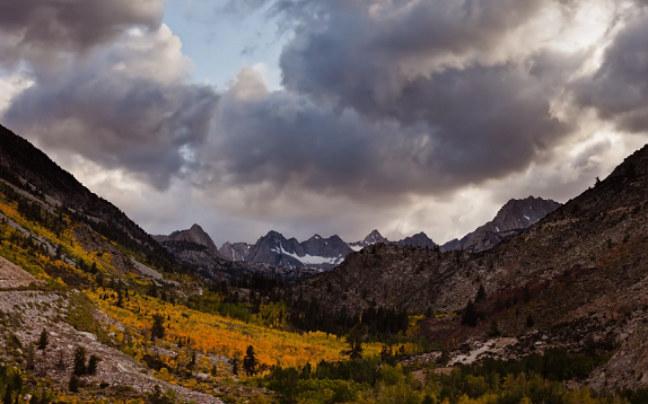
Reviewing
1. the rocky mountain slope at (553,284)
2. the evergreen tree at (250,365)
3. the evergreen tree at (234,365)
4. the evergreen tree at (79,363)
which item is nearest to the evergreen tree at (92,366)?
the evergreen tree at (79,363)

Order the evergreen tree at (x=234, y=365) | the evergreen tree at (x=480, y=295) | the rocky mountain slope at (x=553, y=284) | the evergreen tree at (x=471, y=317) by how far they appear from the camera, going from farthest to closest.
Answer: the evergreen tree at (x=480, y=295)
the evergreen tree at (x=471, y=317)
the evergreen tree at (x=234, y=365)
the rocky mountain slope at (x=553, y=284)

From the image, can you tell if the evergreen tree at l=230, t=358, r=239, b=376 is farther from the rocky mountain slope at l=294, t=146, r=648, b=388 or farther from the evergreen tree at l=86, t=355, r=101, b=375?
the rocky mountain slope at l=294, t=146, r=648, b=388

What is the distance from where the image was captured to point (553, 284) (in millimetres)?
97000

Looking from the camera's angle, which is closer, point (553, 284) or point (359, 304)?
point (553, 284)

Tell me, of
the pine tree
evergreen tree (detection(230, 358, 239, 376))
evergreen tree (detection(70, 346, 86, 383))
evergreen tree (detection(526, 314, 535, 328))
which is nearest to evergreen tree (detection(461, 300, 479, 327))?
evergreen tree (detection(526, 314, 535, 328))

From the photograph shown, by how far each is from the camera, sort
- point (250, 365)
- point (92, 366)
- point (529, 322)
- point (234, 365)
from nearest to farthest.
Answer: point (92, 366)
point (234, 365)
point (250, 365)
point (529, 322)

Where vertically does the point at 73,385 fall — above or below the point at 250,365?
above

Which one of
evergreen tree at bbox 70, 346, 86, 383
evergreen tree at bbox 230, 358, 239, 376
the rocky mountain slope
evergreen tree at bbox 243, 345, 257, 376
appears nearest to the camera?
evergreen tree at bbox 70, 346, 86, 383

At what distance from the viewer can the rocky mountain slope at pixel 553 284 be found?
43531 millimetres

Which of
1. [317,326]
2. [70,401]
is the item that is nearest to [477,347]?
[70,401]

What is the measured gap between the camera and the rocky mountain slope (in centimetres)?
4353

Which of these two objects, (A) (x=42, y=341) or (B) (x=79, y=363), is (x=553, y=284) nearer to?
(B) (x=79, y=363)

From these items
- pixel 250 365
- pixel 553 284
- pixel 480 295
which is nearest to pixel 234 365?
pixel 250 365

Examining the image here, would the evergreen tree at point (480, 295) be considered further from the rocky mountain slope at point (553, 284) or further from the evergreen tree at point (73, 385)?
the evergreen tree at point (73, 385)
